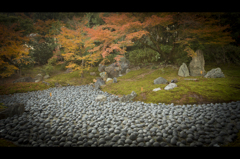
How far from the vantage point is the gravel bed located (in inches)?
67.8

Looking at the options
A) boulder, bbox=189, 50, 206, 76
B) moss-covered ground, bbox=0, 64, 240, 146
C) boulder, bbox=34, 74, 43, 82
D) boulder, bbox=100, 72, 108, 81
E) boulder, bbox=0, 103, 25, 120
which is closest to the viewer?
boulder, bbox=0, 103, 25, 120

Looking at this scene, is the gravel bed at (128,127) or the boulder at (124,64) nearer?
the gravel bed at (128,127)

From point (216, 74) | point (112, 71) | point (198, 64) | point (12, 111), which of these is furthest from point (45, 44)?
point (216, 74)

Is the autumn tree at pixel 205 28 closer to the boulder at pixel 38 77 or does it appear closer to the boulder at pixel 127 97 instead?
the boulder at pixel 127 97

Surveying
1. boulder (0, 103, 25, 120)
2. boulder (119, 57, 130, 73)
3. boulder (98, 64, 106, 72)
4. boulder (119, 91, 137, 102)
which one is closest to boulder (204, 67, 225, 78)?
boulder (119, 91, 137, 102)

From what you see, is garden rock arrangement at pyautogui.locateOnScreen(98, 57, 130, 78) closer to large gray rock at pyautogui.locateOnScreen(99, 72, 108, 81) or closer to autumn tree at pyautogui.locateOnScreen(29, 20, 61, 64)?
large gray rock at pyautogui.locateOnScreen(99, 72, 108, 81)

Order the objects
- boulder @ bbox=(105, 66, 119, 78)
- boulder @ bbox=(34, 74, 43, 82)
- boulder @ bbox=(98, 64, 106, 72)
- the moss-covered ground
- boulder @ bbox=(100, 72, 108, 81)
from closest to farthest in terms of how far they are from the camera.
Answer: the moss-covered ground
boulder @ bbox=(34, 74, 43, 82)
boulder @ bbox=(100, 72, 108, 81)
boulder @ bbox=(105, 66, 119, 78)
boulder @ bbox=(98, 64, 106, 72)

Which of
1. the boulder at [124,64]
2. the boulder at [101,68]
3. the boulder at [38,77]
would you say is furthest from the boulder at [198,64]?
the boulder at [38,77]

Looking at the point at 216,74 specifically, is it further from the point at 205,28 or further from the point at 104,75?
the point at 104,75

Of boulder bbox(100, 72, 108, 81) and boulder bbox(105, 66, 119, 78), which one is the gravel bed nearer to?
boulder bbox(100, 72, 108, 81)

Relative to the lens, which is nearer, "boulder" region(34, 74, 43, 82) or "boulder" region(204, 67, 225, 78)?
"boulder" region(204, 67, 225, 78)

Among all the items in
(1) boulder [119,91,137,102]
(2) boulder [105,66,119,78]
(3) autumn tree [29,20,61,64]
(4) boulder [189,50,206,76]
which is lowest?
(1) boulder [119,91,137,102]

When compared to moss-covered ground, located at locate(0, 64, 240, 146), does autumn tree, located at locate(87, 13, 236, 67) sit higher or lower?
higher

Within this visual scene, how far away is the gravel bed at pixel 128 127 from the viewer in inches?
67.8
